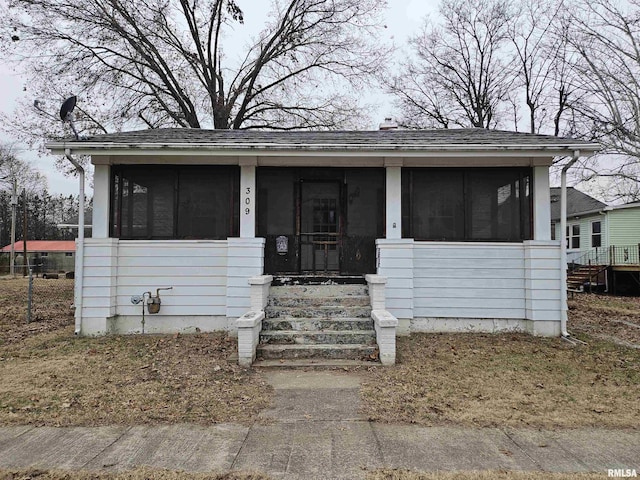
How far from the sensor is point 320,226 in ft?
25.9

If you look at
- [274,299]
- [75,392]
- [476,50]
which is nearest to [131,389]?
[75,392]

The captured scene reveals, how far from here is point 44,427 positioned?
382cm

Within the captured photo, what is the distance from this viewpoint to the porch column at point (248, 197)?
24.2ft

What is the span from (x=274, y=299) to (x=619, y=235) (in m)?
20.0

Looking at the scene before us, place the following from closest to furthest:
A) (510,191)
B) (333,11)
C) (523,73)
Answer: (510,191) → (333,11) → (523,73)

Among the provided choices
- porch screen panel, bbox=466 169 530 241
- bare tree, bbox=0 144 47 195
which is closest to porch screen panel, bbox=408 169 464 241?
porch screen panel, bbox=466 169 530 241

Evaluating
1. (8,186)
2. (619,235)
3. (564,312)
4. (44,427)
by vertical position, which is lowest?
(44,427)

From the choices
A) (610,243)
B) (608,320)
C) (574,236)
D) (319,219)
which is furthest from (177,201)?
(574,236)

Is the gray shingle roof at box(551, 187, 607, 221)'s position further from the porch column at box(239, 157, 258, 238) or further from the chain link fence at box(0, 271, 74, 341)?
the chain link fence at box(0, 271, 74, 341)

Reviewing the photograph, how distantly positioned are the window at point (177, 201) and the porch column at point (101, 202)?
0.18 m

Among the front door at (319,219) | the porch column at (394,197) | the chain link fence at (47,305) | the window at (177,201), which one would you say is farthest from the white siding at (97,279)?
the porch column at (394,197)

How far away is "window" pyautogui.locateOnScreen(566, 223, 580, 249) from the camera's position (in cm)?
2299

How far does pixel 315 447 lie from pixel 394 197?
4.93 meters

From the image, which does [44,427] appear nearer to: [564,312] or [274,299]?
[274,299]
